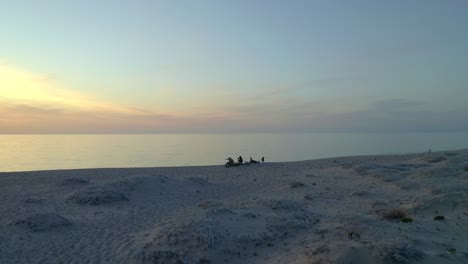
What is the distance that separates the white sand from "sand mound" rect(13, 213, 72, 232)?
1.9 inches

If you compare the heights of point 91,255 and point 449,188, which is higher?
point 449,188

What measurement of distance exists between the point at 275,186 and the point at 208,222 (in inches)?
521

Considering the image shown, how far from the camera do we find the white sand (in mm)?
11484

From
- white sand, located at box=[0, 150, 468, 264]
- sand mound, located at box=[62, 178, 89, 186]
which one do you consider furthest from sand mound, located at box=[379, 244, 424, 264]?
sand mound, located at box=[62, 178, 89, 186]

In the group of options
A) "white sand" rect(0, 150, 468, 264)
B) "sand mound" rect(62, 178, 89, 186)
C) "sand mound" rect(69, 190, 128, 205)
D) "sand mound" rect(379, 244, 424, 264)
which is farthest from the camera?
"sand mound" rect(62, 178, 89, 186)

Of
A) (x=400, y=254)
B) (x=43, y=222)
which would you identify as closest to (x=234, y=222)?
(x=400, y=254)

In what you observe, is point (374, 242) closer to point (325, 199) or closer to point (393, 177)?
point (325, 199)

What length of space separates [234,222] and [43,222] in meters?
8.41

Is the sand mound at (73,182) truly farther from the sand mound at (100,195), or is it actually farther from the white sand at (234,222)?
the sand mound at (100,195)

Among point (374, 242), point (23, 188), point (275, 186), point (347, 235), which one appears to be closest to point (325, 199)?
point (275, 186)

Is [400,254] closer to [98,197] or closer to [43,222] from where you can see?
[43,222]

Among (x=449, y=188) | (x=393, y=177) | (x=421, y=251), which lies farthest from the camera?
(x=393, y=177)

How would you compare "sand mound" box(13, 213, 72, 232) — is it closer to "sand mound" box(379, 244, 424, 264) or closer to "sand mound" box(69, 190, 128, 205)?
"sand mound" box(69, 190, 128, 205)

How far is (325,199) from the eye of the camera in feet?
68.3
